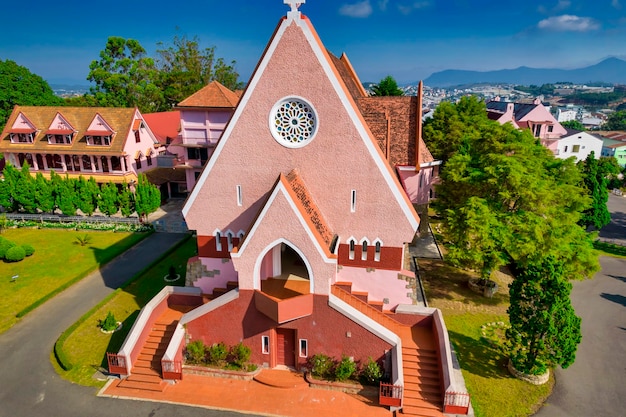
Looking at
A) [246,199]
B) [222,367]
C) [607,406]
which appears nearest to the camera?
[607,406]

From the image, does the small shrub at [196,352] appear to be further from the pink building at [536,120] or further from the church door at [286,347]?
the pink building at [536,120]

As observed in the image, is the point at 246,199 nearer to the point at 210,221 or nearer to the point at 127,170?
the point at 210,221

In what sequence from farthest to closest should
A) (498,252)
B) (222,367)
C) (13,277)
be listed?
1. (13,277)
2. (498,252)
3. (222,367)

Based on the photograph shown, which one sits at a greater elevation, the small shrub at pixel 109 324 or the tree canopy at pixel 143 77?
the tree canopy at pixel 143 77

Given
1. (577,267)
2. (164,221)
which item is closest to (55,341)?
(164,221)

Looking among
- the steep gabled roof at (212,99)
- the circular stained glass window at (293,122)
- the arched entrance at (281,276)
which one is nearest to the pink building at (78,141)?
the steep gabled roof at (212,99)

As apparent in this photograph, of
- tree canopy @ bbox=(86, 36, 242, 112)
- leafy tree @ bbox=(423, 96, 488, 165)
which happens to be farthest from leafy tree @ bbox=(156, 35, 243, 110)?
leafy tree @ bbox=(423, 96, 488, 165)
